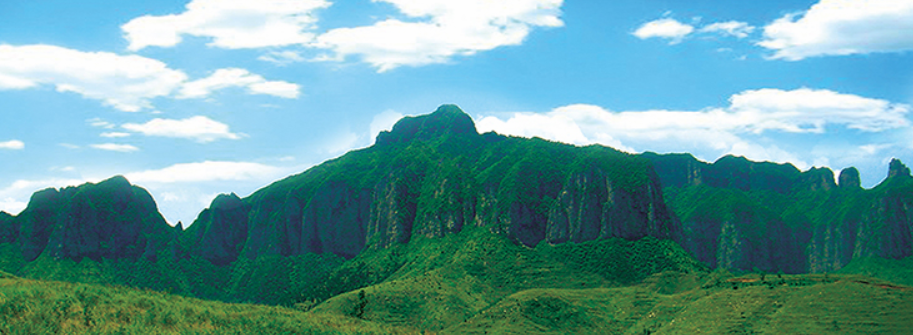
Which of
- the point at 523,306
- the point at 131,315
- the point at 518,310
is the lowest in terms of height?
the point at 518,310

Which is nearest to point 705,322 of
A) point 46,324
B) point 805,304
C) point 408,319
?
point 805,304

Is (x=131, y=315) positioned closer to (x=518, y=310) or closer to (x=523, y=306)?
(x=518, y=310)

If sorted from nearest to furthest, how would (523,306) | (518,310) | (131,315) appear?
(131,315)
(518,310)
(523,306)

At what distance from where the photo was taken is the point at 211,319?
31.9 m

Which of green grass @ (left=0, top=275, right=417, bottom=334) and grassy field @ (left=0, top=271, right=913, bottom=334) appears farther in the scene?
grassy field @ (left=0, top=271, right=913, bottom=334)

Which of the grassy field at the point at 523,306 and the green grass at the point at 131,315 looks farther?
the grassy field at the point at 523,306

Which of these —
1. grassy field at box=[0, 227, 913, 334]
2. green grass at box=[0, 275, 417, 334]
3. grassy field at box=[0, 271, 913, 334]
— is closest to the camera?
green grass at box=[0, 275, 417, 334]

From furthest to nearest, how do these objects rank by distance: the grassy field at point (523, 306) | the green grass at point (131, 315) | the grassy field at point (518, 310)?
1. the grassy field at point (523, 306)
2. the grassy field at point (518, 310)
3. the green grass at point (131, 315)

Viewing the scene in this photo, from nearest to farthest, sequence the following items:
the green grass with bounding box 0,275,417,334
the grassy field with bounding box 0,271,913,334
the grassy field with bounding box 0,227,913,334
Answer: the green grass with bounding box 0,275,417,334, the grassy field with bounding box 0,271,913,334, the grassy field with bounding box 0,227,913,334

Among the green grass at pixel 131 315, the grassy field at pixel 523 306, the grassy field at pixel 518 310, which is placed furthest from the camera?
the grassy field at pixel 523 306

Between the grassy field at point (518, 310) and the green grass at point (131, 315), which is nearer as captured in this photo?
the green grass at point (131, 315)

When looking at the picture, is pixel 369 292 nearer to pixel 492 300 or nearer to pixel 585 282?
pixel 492 300

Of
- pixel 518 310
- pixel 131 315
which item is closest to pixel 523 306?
pixel 518 310

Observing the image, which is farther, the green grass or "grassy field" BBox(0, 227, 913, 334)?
"grassy field" BBox(0, 227, 913, 334)
